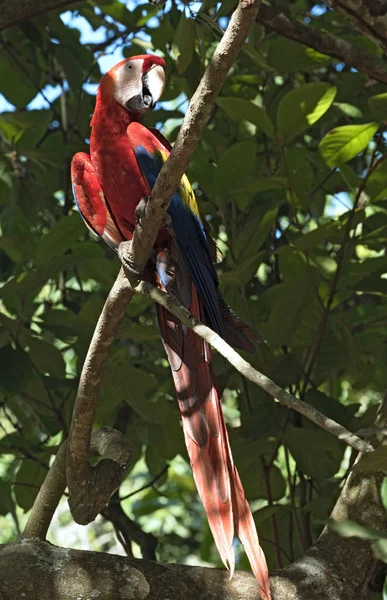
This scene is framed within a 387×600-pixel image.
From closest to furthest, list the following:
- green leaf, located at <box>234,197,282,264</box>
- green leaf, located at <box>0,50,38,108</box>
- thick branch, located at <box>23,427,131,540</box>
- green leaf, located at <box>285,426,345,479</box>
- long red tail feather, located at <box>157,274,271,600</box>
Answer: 1. long red tail feather, located at <box>157,274,271,600</box>
2. thick branch, located at <box>23,427,131,540</box>
3. green leaf, located at <box>285,426,345,479</box>
4. green leaf, located at <box>234,197,282,264</box>
5. green leaf, located at <box>0,50,38,108</box>

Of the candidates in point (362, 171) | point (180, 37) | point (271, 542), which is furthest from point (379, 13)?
point (271, 542)

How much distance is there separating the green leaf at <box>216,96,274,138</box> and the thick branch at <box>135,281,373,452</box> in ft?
1.83

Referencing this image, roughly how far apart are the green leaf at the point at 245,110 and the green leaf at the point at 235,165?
0.18 ft

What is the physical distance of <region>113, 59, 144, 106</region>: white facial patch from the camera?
5.85 feet

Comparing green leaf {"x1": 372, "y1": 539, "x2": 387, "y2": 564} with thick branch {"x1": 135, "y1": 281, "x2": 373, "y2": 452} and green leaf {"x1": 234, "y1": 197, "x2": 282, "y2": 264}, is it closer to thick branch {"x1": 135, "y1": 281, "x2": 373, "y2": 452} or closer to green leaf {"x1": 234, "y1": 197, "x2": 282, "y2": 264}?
thick branch {"x1": 135, "y1": 281, "x2": 373, "y2": 452}

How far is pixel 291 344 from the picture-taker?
1.91 meters

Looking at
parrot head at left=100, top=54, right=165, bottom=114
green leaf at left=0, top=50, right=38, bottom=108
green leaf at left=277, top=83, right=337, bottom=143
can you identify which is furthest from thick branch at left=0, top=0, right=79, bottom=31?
green leaf at left=277, top=83, right=337, bottom=143

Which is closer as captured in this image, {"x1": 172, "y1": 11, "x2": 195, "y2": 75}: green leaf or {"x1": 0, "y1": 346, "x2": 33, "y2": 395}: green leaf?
{"x1": 172, "y1": 11, "x2": 195, "y2": 75}: green leaf

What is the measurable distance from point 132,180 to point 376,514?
0.83m

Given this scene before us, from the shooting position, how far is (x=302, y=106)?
65.4 inches

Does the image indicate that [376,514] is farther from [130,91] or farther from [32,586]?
[130,91]

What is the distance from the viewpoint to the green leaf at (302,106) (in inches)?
64.8

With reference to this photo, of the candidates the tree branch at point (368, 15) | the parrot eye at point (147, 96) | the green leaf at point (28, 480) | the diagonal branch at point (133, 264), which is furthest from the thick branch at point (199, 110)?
the green leaf at point (28, 480)

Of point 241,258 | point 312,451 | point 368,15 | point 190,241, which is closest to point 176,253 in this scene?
point 190,241
